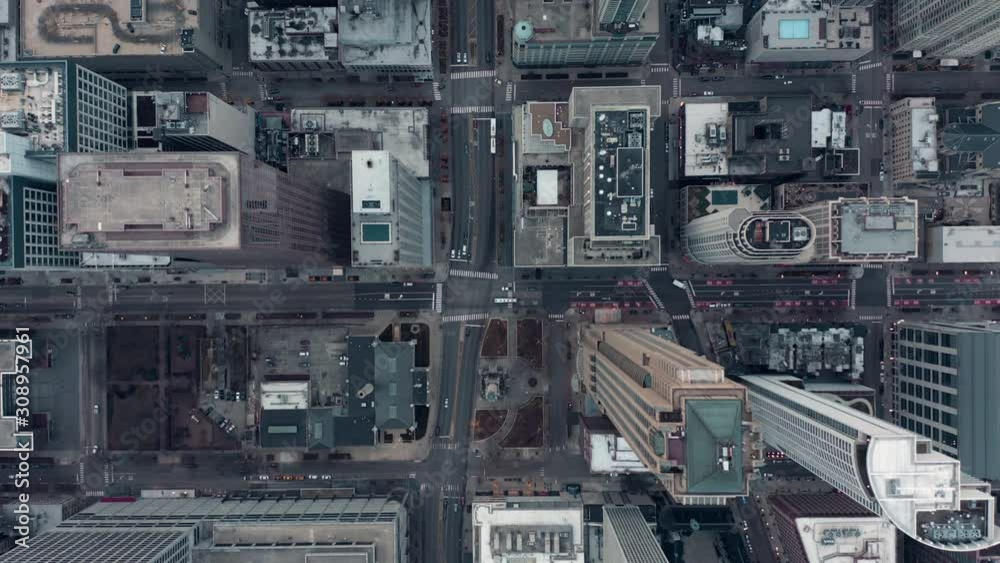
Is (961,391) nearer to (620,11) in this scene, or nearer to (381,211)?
(620,11)

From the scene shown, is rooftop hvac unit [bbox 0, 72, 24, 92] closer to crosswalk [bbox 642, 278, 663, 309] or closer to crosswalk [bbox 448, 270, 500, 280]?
crosswalk [bbox 448, 270, 500, 280]

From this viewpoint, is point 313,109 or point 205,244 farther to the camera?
point 313,109

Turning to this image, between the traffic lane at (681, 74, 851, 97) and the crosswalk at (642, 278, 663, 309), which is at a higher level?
the traffic lane at (681, 74, 851, 97)

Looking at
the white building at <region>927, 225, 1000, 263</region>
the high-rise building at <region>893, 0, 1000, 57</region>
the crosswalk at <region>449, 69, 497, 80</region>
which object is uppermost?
the high-rise building at <region>893, 0, 1000, 57</region>

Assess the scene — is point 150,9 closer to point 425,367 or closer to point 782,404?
point 425,367

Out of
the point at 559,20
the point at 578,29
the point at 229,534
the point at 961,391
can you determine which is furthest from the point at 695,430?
the point at 229,534

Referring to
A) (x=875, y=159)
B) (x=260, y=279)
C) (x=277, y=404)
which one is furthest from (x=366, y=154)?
(x=875, y=159)

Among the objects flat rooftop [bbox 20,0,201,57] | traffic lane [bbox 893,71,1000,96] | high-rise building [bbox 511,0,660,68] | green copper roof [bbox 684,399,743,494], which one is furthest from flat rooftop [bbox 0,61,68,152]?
traffic lane [bbox 893,71,1000,96]
